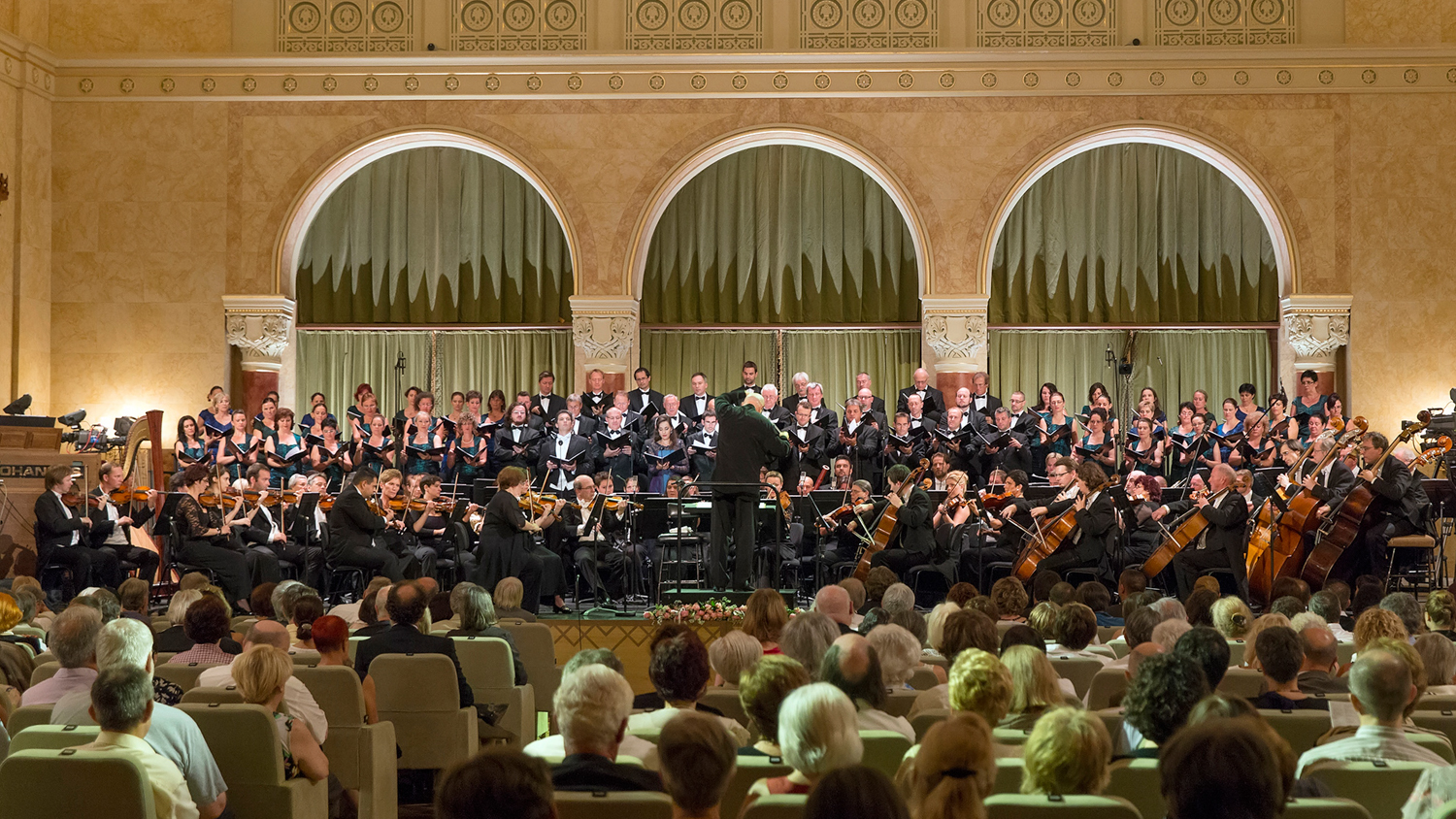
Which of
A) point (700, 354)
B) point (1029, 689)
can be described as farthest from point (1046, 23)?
point (1029, 689)

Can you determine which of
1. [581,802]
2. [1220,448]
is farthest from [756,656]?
[1220,448]

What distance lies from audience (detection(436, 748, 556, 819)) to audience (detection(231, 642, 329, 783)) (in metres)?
1.73

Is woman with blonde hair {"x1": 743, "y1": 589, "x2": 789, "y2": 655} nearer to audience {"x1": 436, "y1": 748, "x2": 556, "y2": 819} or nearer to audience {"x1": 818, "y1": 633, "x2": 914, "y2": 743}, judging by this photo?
audience {"x1": 818, "y1": 633, "x2": 914, "y2": 743}

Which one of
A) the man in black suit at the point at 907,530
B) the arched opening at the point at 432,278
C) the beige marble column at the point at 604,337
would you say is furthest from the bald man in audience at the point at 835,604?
the arched opening at the point at 432,278

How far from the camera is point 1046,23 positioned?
517 inches

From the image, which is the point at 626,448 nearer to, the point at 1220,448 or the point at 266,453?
the point at 266,453

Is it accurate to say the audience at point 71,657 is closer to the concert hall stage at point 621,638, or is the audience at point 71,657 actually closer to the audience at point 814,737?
the audience at point 814,737

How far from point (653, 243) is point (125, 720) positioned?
12.2m

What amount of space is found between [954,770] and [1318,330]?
37.6 feet

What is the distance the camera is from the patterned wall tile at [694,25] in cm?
1322

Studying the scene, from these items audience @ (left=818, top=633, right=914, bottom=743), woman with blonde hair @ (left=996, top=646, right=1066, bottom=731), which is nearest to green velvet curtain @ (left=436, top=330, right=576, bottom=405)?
audience @ (left=818, top=633, right=914, bottom=743)

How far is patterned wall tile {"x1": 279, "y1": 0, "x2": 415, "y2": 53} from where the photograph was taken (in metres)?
13.3

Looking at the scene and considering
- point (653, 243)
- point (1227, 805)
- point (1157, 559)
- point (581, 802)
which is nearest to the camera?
point (1227, 805)

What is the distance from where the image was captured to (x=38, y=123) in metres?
12.9
